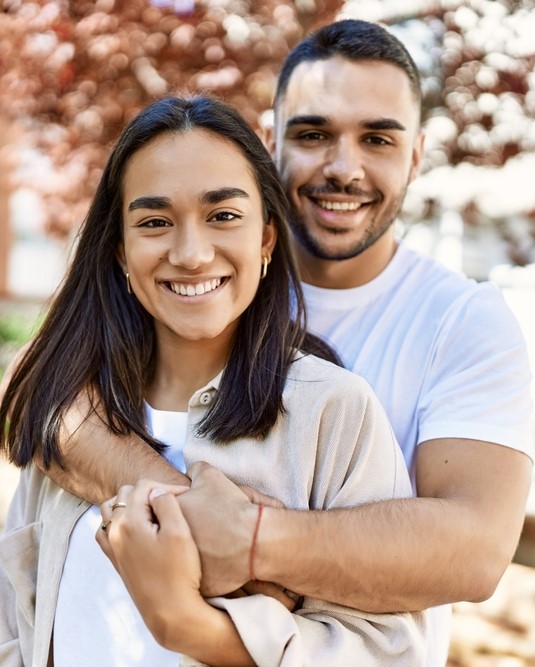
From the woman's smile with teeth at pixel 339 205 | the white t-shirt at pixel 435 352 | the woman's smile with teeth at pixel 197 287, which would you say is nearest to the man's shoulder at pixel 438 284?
→ the white t-shirt at pixel 435 352

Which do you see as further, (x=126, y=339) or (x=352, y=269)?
(x=352, y=269)

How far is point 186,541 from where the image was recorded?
5.85 feet

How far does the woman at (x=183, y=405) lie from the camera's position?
Answer: 1.82 m

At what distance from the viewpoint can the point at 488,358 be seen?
7.88 feet

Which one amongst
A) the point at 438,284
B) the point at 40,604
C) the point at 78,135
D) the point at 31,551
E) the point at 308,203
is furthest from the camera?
the point at 78,135

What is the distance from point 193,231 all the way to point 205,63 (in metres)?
2.83

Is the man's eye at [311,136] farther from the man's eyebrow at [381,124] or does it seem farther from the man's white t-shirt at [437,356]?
the man's white t-shirt at [437,356]

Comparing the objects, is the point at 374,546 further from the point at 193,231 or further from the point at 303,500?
the point at 193,231

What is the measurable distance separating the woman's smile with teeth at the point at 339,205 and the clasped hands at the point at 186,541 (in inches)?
50.3

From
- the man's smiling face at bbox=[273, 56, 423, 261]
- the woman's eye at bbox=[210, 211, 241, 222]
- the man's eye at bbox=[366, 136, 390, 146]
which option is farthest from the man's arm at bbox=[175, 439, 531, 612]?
the man's eye at bbox=[366, 136, 390, 146]

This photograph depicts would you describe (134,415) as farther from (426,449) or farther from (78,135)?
(78,135)

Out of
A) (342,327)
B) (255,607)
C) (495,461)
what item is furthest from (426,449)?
(255,607)

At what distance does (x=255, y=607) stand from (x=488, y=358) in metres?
0.97

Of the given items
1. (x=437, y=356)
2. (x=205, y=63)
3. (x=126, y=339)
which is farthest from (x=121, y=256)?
(x=205, y=63)
